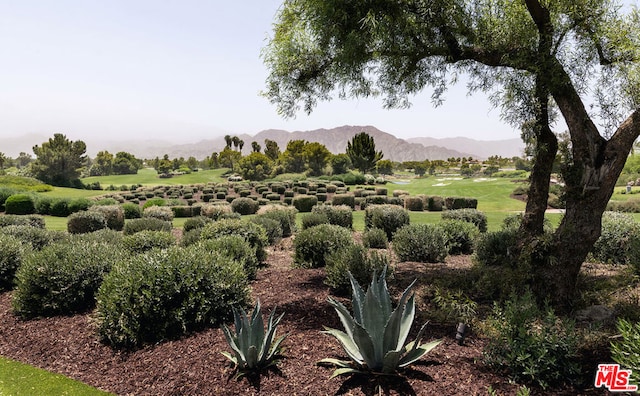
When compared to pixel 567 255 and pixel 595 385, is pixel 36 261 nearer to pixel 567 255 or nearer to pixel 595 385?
pixel 595 385

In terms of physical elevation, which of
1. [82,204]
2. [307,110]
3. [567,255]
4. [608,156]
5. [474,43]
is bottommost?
[82,204]

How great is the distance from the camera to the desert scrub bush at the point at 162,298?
531cm

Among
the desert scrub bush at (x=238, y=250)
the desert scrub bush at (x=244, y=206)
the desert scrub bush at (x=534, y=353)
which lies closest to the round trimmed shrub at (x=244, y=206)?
the desert scrub bush at (x=244, y=206)

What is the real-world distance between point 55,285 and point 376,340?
6.09m

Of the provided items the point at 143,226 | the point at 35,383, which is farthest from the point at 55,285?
the point at 143,226

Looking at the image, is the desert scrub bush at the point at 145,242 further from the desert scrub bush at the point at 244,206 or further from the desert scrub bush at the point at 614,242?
the desert scrub bush at the point at 244,206

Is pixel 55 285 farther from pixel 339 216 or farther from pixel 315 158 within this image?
pixel 315 158

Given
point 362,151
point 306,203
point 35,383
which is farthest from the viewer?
point 362,151

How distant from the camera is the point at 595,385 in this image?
11.9 feet

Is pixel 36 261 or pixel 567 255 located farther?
pixel 36 261

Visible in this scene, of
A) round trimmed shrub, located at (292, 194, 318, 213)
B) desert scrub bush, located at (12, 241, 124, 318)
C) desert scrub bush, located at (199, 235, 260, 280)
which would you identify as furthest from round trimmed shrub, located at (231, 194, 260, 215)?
desert scrub bush, located at (12, 241, 124, 318)

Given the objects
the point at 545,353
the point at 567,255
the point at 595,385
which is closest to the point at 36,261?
Result: the point at 545,353

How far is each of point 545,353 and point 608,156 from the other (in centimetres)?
353

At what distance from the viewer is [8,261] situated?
873 centimetres
